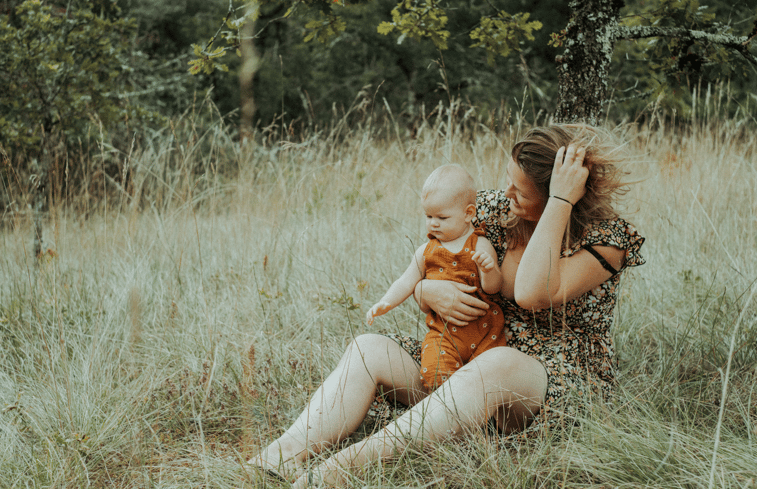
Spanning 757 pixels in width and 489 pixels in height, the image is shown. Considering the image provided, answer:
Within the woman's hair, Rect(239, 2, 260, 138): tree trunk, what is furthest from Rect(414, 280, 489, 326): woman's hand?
Rect(239, 2, 260, 138): tree trunk

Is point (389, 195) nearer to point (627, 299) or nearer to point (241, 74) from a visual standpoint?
point (627, 299)

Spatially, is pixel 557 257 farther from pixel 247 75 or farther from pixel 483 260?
pixel 247 75

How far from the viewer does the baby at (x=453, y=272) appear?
1.74 meters

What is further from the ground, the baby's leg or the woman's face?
the woman's face

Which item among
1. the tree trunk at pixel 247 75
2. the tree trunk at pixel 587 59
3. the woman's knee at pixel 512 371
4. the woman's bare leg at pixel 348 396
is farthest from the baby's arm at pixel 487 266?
the tree trunk at pixel 247 75

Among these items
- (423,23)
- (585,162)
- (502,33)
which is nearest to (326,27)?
(423,23)

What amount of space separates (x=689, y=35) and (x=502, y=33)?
2.43 ft

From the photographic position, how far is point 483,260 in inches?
66.3

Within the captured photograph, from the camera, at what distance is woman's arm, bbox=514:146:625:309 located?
1580mm

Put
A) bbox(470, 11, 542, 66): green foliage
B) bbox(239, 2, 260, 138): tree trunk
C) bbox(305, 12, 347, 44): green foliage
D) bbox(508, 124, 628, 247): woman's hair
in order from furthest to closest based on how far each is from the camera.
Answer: bbox(470, 11, 542, 66): green foliage → bbox(305, 12, 347, 44): green foliage → bbox(508, 124, 628, 247): woman's hair → bbox(239, 2, 260, 138): tree trunk

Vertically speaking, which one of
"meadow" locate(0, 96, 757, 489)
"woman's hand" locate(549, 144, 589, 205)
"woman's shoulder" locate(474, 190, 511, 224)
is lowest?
"meadow" locate(0, 96, 757, 489)

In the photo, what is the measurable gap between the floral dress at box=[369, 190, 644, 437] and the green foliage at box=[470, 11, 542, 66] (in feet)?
3.02

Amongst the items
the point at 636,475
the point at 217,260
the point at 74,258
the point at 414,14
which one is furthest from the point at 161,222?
the point at 636,475

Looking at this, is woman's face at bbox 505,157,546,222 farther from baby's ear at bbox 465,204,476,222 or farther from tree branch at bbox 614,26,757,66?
tree branch at bbox 614,26,757,66
